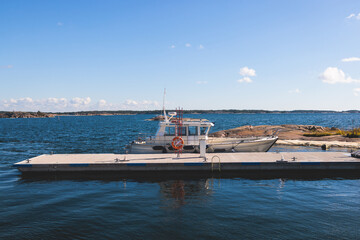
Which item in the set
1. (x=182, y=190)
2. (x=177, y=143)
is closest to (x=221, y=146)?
(x=177, y=143)

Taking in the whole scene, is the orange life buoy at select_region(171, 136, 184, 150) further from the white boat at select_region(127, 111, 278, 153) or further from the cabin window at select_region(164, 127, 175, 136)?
the cabin window at select_region(164, 127, 175, 136)

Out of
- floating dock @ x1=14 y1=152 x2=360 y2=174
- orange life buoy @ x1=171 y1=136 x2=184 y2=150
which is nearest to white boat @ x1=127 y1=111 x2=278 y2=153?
orange life buoy @ x1=171 y1=136 x2=184 y2=150

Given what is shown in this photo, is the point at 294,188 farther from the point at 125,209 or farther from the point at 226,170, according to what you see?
the point at 125,209

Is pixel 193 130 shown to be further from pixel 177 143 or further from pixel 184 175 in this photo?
pixel 184 175

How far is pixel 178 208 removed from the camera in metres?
10.5

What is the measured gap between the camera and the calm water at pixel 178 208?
8500 millimetres

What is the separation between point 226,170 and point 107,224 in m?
8.47

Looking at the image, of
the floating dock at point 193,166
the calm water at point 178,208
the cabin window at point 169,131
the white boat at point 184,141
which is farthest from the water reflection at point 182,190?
the cabin window at point 169,131

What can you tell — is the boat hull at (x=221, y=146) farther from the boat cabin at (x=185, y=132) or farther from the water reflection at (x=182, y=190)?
the water reflection at (x=182, y=190)

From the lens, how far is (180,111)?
18.1 m

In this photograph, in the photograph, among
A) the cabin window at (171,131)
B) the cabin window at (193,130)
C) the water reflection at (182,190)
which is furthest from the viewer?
the cabin window at (193,130)

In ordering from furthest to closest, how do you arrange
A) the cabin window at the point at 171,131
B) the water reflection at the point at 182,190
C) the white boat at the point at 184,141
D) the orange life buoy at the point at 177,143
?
the cabin window at the point at 171,131, the white boat at the point at 184,141, the orange life buoy at the point at 177,143, the water reflection at the point at 182,190

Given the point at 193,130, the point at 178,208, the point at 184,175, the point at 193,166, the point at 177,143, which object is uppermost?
the point at 193,130

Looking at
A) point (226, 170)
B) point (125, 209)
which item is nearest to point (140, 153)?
point (226, 170)
